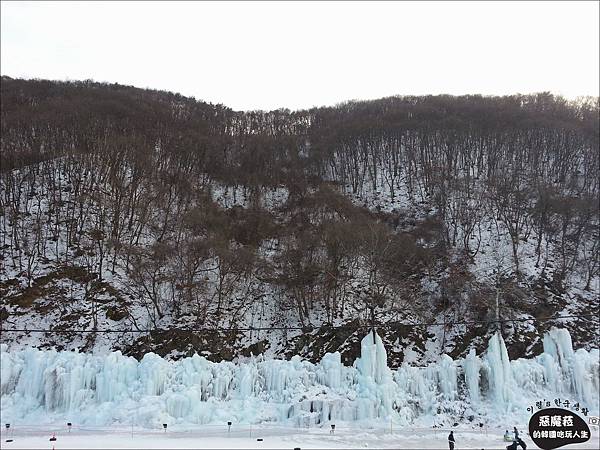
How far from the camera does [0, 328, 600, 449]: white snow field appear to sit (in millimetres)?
16750

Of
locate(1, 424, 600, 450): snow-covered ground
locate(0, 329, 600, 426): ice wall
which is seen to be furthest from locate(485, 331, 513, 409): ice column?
locate(1, 424, 600, 450): snow-covered ground

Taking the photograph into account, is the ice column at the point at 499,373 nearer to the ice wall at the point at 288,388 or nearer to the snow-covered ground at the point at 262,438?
the ice wall at the point at 288,388

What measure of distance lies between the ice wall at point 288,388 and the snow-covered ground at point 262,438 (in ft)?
2.52

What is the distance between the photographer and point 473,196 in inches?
1608

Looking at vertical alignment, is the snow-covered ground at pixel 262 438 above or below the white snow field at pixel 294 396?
below

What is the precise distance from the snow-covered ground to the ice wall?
2.52 ft

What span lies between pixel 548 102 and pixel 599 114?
7.45m

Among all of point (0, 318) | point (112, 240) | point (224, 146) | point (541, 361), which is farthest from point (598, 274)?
point (224, 146)

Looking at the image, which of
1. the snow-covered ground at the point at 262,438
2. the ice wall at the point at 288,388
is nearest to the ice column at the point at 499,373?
the ice wall at the point at 288,388

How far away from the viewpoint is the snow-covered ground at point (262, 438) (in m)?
14.5

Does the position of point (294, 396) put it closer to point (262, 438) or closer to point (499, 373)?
point (262, 438)

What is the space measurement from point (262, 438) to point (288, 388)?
3.35m

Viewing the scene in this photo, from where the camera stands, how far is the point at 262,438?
52.6ft

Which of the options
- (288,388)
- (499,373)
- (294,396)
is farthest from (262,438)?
(499,373)
